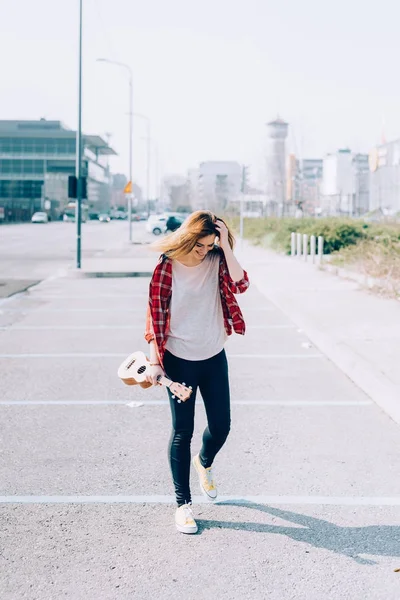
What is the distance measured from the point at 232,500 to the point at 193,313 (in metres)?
1.23

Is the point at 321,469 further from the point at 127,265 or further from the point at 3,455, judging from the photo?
the point at 127,265

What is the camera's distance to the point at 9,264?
29234 millimetres

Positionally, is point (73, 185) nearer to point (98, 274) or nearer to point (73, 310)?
point (98, 274)

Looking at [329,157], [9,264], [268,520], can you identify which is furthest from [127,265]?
[329,157]

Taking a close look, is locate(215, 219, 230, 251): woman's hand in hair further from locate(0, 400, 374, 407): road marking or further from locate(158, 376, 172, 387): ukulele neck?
locate(0, 400, 374, 407): road marking

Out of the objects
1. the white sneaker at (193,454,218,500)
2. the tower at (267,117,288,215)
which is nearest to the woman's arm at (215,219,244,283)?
the white sneaker at (193,454,218,500)

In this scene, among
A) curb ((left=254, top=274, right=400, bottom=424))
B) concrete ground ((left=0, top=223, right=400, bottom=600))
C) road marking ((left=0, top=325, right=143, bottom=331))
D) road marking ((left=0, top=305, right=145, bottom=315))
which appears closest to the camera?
concrete ground ((left=0, top=223, right=400, bottom=600))

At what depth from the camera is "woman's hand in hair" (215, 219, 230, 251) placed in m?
4.86

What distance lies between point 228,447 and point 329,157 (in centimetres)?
12159

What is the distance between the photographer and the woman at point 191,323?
Answer: 486cm

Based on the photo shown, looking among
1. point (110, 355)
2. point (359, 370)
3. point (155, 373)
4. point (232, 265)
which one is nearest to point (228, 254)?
point (232, 265)

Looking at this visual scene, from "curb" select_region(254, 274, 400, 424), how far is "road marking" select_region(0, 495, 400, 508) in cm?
213

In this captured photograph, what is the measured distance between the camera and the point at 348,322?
12984mm

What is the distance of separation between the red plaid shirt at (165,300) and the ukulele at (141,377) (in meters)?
0.13
